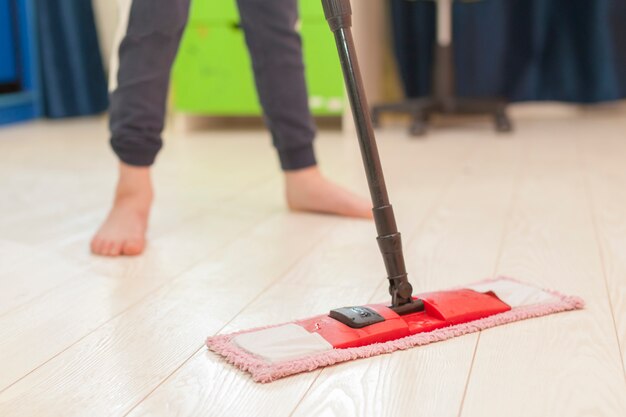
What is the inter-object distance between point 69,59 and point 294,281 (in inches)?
97.8

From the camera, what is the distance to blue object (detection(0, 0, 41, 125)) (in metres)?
3.18

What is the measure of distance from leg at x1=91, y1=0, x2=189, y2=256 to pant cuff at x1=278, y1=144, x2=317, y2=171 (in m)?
0.26

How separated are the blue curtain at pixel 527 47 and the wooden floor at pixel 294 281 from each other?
0.76 m

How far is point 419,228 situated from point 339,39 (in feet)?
1.93

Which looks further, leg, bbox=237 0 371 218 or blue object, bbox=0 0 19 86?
blue object, bbox=0 0 19 86

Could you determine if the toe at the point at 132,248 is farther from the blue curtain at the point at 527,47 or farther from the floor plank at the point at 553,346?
the blue curtain at the point at 527,47

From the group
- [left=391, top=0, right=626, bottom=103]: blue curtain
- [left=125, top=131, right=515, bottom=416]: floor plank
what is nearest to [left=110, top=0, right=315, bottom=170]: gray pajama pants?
[left=125, top=131, right=515, bottom=416]: floor plank

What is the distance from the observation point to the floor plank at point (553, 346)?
72cm

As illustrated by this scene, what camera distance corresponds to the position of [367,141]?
874mm

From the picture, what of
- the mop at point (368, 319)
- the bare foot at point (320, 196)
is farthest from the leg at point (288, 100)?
the mop at point (368, 319)

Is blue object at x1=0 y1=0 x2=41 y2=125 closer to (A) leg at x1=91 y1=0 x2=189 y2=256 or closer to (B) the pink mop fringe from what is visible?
(A) leg at x1=91 y1=0 x2=189 y2=256

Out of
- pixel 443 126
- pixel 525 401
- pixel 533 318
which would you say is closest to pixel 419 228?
pixel 533 318

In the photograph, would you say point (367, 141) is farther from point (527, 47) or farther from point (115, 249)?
point (527, 47)

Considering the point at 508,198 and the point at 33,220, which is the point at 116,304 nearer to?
the point at 33,220
